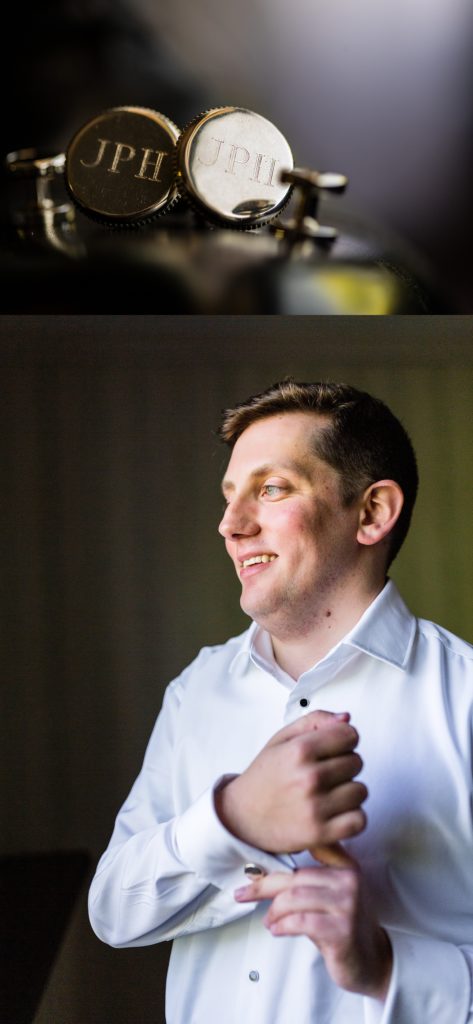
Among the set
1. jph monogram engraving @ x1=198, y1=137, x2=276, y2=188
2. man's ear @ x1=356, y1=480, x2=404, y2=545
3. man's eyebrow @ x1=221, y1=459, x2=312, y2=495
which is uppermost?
jph monogram engraving @ x1=198, y1=137, x2=276, y2=188

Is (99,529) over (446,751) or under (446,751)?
over

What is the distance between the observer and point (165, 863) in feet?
2.86

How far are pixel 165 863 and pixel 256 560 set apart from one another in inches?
10.8

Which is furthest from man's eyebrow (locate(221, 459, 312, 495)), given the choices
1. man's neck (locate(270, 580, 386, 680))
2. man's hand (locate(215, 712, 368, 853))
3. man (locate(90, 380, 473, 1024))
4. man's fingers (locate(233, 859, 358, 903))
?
man's fingers (locate(233, 859, 358, 903))

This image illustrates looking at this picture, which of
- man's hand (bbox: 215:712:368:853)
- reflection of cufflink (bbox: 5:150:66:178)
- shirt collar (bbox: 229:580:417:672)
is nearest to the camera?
man's hand (bbox: 215:712:368:853)

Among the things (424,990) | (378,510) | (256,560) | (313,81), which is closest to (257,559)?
(256,560)

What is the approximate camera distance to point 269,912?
2.69 ft

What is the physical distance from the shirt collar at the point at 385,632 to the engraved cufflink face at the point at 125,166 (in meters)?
0.44

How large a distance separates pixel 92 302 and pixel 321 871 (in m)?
0.59

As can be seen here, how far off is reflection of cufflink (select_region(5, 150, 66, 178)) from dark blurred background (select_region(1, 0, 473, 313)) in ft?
0.05

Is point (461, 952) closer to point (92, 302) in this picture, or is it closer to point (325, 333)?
point (325, 333)

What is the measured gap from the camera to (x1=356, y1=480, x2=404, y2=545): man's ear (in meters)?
0.96

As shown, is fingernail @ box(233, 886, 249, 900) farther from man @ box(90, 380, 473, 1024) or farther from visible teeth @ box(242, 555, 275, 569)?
visible teeth @ box(242, 555, 275, 569)

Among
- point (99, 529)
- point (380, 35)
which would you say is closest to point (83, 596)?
point (99, 529)
